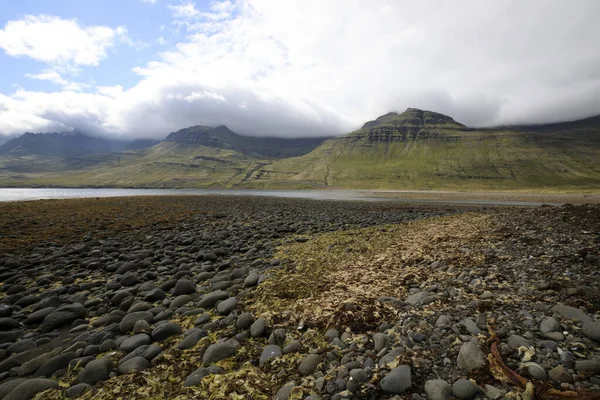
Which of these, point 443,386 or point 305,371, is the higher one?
point 443,386

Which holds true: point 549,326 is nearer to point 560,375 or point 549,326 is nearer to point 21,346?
point 560,375

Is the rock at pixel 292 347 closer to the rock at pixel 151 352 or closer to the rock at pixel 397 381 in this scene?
the rock at pixel 397 381

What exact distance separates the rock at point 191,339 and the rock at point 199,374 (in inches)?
44.6

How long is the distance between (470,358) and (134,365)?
601 cm

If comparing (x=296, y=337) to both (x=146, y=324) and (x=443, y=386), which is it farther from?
(x=146, y=324)

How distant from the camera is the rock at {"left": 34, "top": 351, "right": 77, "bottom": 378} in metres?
5.32

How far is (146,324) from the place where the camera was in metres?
6.79

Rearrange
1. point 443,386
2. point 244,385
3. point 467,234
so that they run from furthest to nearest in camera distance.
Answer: point 467,234, point 244,385, point 443,386

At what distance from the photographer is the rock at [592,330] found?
433 cm

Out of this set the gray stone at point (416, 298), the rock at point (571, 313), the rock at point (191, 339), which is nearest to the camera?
the rock at point (571, 313)

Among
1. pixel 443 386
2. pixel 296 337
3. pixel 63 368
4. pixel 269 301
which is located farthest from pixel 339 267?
pixel 63 368

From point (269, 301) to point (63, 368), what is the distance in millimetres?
4527

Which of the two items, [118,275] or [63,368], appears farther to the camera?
[118,275]

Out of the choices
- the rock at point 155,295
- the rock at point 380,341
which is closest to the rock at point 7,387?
the rock at point 155,295
